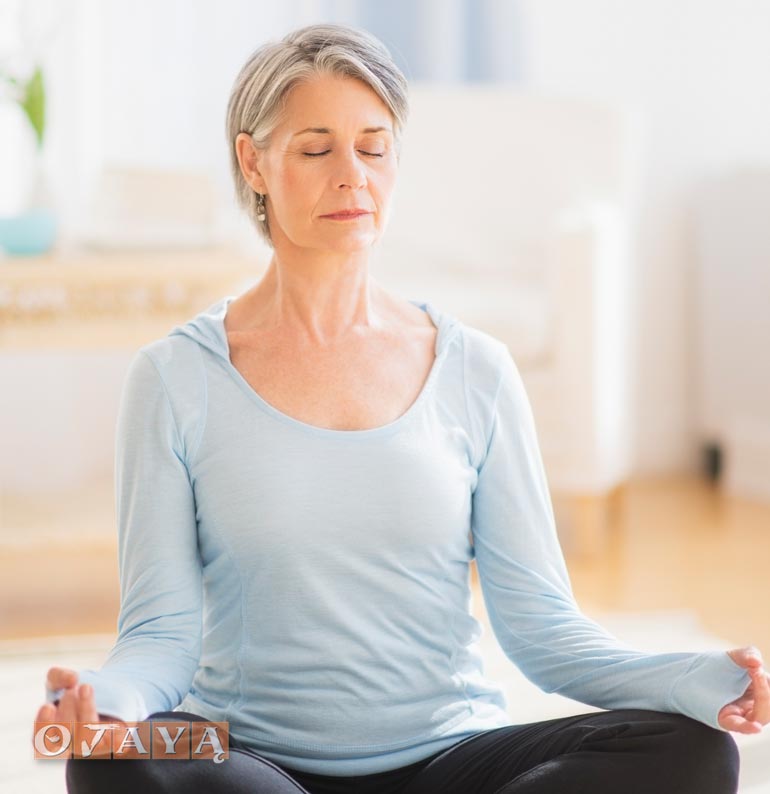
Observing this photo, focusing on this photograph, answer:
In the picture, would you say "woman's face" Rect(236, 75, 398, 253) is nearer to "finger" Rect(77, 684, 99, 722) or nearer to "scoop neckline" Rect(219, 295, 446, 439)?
"scoop neckline" Rect(219, 295, 446, 439)

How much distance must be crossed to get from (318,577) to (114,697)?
22 cm

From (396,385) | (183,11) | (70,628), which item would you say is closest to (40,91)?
(183,11)

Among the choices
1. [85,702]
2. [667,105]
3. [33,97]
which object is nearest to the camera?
[85,702]

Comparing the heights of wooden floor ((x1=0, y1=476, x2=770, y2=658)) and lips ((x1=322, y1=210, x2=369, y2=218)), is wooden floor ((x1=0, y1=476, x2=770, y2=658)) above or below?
below

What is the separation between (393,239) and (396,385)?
83.9 inches

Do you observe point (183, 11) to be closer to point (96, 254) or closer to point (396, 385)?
point (96, 254)

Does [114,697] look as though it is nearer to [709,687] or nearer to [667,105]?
[709,687]

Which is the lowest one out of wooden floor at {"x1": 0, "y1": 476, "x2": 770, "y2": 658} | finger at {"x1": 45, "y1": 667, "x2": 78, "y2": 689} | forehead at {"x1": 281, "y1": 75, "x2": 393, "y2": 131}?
wooden floor at {"x1": 0, "y1": 476, "x2": 770, "y2": 658}

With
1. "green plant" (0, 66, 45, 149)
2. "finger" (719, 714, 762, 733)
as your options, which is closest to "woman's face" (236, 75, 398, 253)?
"finger" (719, 714, 762, 733)

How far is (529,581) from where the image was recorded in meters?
1.37

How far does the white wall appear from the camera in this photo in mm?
3795

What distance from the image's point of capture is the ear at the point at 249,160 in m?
1.37

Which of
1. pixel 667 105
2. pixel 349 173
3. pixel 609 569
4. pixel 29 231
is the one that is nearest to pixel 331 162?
pixel 349 173

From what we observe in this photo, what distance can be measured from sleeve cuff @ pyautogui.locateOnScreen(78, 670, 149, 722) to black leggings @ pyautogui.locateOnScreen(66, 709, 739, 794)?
0.04 m
